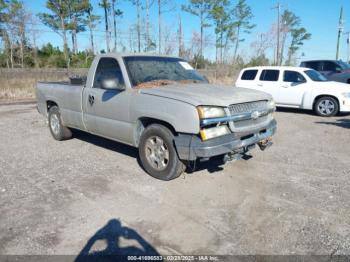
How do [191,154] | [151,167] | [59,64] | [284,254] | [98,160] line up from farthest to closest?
[59,64], [98,160], [151,167], [191,154], [284,254]

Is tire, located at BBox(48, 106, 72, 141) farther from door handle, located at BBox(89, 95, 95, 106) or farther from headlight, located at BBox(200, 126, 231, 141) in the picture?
headlight, located at BBox(200, 126, 231, 141)

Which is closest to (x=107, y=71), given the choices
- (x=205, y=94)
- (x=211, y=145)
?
(x=205, y=94)

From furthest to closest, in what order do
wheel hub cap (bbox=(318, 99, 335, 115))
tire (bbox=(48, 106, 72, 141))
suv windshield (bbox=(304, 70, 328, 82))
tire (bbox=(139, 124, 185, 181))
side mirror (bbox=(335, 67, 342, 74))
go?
side mirror (bbox=(335, 67, 342, 74)) → suv windshield (bbox=(304, 70, 328, 82)) → wheel hub cap (bbox=(318, 99, 335, 115)) → tire (bbox=(48, 106, 72, 141)) → tire (bbox=(139, 124, 185, 181))

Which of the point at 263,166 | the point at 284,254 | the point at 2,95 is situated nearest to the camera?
the point at 284,254

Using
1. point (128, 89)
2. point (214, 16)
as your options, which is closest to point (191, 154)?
point (128, 89)

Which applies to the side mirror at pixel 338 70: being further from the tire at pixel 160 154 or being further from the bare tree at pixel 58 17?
the bare tree at pixel 58 17

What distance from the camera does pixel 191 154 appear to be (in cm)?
395

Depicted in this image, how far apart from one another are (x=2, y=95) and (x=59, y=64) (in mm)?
20482

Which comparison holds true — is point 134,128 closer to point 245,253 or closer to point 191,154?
point 191,154

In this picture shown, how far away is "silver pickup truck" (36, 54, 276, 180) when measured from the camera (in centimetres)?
393

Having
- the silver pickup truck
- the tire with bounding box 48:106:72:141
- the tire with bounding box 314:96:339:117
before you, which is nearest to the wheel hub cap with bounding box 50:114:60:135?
the tire with bounding box 48:106:72:141

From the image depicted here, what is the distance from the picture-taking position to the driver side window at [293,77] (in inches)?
418

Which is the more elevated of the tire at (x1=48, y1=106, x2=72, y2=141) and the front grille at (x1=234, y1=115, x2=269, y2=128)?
the front grille at (x1=234, y1=115, x2=269, y2=128)

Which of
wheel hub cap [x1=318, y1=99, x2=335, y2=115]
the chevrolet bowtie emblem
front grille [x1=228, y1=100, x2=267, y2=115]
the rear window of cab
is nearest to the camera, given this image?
front grille [x1=228, y1=100, x2=267, y2=115]
